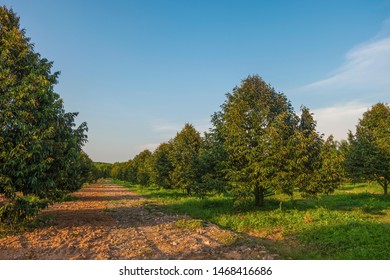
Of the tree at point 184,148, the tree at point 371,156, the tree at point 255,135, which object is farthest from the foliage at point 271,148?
the tree at point 371,156

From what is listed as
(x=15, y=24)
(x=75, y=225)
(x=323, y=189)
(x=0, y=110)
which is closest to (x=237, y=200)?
(x=323, y=189)

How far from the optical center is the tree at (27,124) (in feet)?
42.3

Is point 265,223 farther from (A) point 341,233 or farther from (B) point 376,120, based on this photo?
(B) point 376,120

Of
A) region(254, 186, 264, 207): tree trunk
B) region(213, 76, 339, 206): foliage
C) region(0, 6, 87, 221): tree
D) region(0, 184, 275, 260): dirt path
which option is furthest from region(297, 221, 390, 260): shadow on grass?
region(0, 6, 87, 221): tree

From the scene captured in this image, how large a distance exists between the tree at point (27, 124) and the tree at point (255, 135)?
1007 cm

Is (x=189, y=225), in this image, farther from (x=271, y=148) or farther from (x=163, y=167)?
(x=163, y=167)

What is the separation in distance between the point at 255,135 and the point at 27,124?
43.5 feet

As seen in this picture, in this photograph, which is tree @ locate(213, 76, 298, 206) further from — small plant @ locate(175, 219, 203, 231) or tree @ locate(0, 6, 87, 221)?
tree @ locate(0, 6, 87, 221)

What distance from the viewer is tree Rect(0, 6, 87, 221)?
1288 centimetres

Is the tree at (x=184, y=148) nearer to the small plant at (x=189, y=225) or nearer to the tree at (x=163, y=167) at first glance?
the tree at (x=163, y=167)

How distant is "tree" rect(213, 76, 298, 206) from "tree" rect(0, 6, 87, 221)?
10066mm

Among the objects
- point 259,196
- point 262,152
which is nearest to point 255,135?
point 262,152

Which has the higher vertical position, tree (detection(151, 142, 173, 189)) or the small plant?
tree (detection(151, 142, 173, 189))
